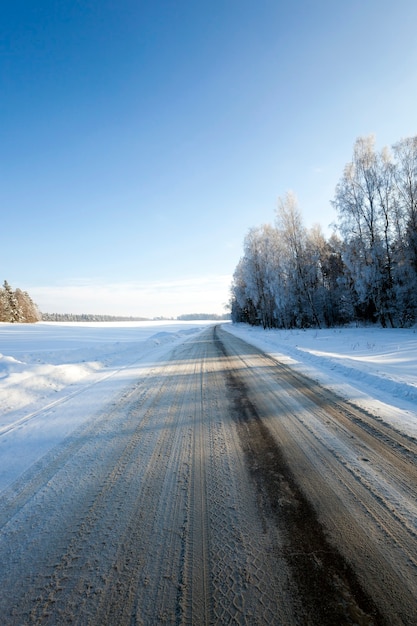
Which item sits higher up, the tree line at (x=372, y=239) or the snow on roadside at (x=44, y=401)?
the tree line at (x=372, y=239)

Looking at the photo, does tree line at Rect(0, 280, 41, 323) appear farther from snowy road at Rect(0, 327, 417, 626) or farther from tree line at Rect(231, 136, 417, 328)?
snowy road at Rect(0, 327, 417, 626)

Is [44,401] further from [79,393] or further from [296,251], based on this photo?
[296,251]

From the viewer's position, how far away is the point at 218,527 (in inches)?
84.9

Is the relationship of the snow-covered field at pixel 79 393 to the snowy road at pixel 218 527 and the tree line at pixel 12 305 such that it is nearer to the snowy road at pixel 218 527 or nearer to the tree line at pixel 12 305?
the snowy road at pixel 218 527

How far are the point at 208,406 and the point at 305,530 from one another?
10.4 feet

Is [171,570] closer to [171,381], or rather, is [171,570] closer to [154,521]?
[154,521]

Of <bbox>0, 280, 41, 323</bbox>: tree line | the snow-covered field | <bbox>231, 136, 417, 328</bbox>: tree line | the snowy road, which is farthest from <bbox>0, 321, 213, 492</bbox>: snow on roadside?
<bbox>0, 280, 41, 323</bbox>: tree line

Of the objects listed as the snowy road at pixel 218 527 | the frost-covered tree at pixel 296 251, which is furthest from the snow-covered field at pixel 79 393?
the frost-covered tree at pixel 296 251

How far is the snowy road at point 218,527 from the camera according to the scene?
157 cm

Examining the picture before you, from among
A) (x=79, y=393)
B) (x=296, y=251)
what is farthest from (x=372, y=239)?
(x=79, y=393)

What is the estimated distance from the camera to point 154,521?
2264mm

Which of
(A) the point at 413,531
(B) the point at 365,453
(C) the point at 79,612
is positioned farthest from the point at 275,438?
(C) the point at 79,612

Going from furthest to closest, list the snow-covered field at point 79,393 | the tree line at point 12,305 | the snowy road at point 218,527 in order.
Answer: the tree line at point 12,305
the snow-covered field at point 79,393
the snowy road at point 218,527

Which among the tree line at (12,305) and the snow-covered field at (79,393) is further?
the tree line at (12,305)
